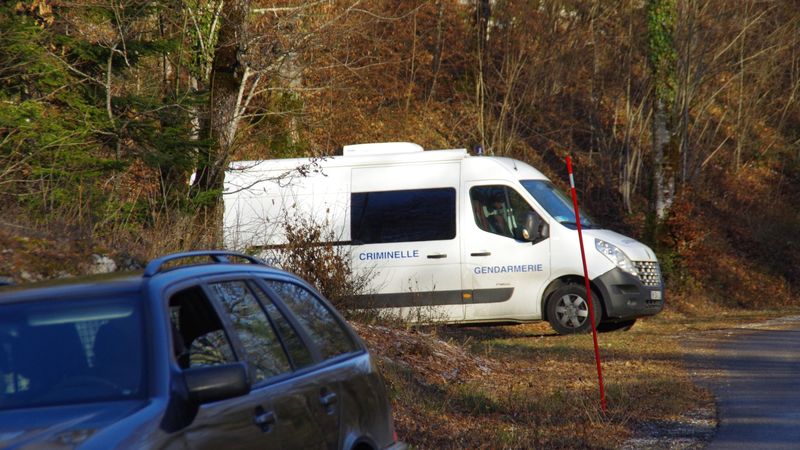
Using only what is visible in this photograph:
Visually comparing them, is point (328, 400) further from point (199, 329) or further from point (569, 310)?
point (569, 310)

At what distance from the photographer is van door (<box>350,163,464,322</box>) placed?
16484 millimetres

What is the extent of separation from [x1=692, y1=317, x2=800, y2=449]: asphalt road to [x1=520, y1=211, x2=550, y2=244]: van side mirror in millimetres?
2688

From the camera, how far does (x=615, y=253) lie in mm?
16453

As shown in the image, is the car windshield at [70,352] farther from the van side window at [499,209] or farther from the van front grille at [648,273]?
the van front grille at [648,273]

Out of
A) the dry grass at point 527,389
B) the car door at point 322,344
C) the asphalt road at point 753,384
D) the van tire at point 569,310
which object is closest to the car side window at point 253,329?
the car door at point 322,344

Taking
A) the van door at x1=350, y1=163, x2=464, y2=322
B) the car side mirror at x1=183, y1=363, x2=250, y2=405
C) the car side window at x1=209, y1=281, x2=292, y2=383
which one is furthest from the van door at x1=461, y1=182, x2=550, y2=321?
the car side mirror at x1=183, y1=363, x2=250, y2=405

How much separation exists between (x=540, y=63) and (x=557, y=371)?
16.4 meters

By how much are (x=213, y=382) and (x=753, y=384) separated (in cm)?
868

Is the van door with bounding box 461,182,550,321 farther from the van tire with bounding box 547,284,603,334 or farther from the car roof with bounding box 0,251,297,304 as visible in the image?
the car roof with bounding box 0,251,297,304

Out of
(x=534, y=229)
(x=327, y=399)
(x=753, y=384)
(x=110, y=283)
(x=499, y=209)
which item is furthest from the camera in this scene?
(x=499, y=209)

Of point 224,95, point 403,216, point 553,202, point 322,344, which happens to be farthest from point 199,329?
point 553,202

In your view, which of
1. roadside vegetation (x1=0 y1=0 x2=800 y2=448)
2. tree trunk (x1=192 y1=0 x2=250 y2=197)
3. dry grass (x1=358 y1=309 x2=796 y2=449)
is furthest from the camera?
tree trunk (x1=192 y1=0 x2=250 y2=197)

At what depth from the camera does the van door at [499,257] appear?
16.5 metres

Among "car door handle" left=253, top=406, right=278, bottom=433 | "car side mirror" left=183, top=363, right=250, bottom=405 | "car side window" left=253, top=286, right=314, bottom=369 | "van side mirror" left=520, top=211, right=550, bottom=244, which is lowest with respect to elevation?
"car door handle" left=253, top=406, right=278, bottom=433
